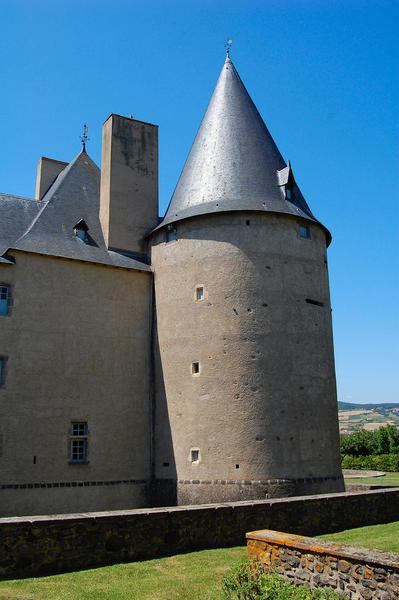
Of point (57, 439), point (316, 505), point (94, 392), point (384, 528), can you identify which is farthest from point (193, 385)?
point (384, 528)

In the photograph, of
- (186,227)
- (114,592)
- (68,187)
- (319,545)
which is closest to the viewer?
(319,545)

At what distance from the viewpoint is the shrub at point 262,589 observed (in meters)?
6.62

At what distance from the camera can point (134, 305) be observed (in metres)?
20.8

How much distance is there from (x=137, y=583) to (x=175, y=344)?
10.6 meters

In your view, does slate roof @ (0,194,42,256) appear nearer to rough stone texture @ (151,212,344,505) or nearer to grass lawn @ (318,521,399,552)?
rough stone texture @ (151,212,344,505)

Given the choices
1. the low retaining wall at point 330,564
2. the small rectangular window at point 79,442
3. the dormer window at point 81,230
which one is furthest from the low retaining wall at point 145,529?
the dormer window at point 81,230

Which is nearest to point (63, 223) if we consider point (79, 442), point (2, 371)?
point (2, 371)

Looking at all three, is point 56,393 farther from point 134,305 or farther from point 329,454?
point 329,454

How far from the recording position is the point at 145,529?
11.5 m

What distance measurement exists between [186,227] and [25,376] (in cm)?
754

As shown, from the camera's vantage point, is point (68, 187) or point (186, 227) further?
point (68, 187)

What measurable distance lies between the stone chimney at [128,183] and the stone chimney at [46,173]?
4.44 m

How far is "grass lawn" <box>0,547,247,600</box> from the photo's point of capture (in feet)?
29.5

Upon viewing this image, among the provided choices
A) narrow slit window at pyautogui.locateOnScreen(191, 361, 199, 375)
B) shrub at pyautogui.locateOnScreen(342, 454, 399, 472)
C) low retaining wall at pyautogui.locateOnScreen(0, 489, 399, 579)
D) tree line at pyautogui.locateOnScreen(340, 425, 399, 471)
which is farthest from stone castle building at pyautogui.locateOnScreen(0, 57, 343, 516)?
tree line at pyautogui.locateOnScreen(340, 425, 399, 471)
